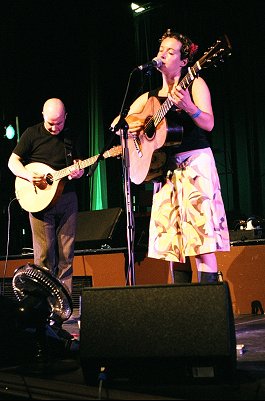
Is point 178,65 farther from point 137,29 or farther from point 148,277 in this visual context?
point 137,29

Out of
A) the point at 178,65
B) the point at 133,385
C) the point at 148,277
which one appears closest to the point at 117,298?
the point at 133,385

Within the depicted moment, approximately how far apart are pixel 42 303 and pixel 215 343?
136cm

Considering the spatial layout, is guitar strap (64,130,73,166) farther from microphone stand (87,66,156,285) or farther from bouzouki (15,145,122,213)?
microphone stand (87,66,156,285)

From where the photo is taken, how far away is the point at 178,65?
382 cm

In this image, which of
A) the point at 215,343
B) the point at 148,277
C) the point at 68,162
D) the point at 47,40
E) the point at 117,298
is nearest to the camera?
the point at 215,343

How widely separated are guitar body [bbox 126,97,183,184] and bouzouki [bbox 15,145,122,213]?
0.84 m

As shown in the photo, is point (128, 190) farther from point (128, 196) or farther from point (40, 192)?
point (40, 192)

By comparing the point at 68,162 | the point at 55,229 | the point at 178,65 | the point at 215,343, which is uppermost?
the point at 178,65

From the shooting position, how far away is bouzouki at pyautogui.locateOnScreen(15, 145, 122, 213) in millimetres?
4969

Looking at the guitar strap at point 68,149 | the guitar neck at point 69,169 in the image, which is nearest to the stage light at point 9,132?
the guitar strap at point 68,149

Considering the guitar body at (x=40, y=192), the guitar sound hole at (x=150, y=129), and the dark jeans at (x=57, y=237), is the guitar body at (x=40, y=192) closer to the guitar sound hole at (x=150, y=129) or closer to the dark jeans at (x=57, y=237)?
the dark jeans at (x=57, y=237)

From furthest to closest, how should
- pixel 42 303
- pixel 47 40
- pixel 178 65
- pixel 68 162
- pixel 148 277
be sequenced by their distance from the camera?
pixel 47 40 → pixel 148 277 → pixel 68 162 → pixel 178 65 → pixel 42 303

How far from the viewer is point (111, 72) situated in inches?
384

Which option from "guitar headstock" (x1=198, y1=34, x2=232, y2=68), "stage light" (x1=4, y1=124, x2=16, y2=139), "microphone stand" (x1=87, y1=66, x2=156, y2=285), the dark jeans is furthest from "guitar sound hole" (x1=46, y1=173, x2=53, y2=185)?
"stage light" (x1=4, y1=124, x2=16, y2=139)
